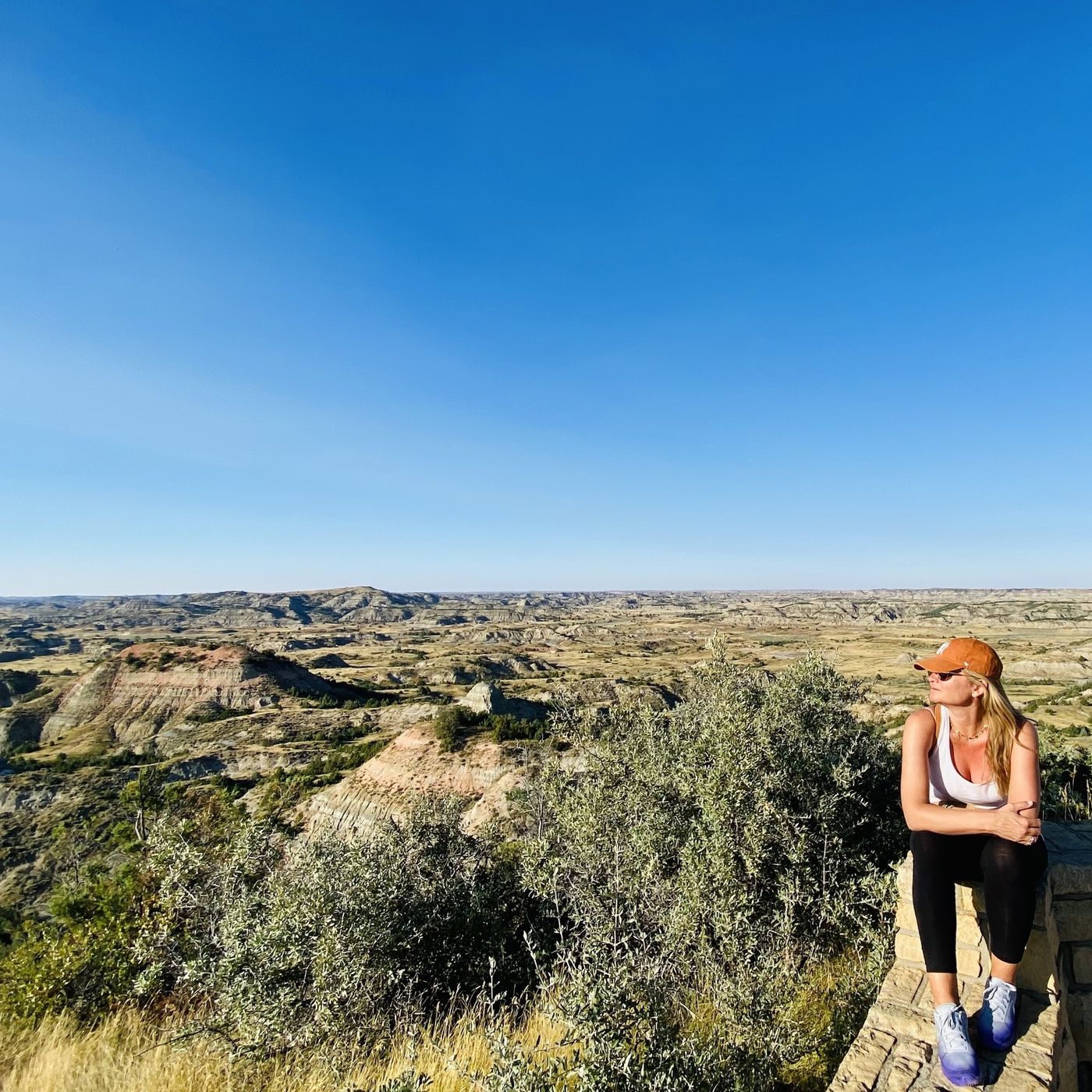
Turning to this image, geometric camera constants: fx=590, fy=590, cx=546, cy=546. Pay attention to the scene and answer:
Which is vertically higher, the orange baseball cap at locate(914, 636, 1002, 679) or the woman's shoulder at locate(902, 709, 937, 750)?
the orange baseball cap at locate(914, 636, 1002, 679)

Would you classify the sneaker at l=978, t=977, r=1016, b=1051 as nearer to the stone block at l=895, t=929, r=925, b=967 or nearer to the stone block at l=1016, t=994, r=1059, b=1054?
the stone block at l=1016, t=994, r=1059, b=1054

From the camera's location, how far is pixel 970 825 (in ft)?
12.6

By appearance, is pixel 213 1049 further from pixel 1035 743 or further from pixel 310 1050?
pixel 1035 743

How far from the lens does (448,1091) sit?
13.0 ft

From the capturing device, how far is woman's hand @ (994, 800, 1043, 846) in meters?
Result: 3.73

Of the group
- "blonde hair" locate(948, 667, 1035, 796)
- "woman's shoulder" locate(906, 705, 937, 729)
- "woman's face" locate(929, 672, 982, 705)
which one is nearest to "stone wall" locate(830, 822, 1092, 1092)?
"blonde hair" locate(948, 667, 1035, 796)

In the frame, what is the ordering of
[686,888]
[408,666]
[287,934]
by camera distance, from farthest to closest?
[408,666] < [686,888] < [287,934]

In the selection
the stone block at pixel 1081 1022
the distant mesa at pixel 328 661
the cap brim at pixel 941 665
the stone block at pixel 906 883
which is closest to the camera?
the cap brim at pixel 941 665

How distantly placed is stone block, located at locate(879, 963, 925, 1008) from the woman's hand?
1.37 meters

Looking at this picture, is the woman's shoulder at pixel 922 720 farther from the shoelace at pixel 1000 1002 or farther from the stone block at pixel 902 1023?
the stone block at pixel 902 1023

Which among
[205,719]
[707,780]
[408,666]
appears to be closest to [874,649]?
[408,666]

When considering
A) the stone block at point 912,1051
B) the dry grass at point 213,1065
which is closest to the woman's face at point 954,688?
the stone block at point 912,1051

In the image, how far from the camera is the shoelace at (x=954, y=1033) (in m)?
3.43

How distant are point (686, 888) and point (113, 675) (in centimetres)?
8791
